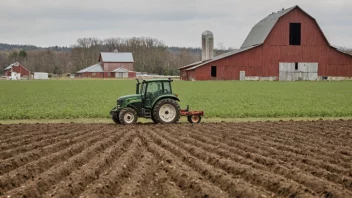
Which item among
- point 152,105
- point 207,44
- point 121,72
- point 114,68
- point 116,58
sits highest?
point 207,44

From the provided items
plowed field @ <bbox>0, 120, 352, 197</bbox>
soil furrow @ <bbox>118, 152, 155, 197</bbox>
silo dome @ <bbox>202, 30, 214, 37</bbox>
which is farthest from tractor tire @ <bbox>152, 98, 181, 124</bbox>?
silo dome @ <bbox>202, 30, 214, 37</bbox>

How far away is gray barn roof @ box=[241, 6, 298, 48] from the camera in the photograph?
64.1 m

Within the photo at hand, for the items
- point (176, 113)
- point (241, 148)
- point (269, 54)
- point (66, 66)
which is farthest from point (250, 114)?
point (66, 66)

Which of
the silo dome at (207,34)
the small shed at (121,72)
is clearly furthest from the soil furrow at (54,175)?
the small shed at (121,72)

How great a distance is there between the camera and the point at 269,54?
64.2 meters

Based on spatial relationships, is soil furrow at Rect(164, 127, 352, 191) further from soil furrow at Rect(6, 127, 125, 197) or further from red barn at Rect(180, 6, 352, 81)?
red barn at Rect(180, 6, 352, 81)

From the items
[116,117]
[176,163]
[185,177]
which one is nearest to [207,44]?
[116,117]

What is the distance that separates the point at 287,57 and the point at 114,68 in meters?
53.4

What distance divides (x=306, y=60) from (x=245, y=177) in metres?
57.5

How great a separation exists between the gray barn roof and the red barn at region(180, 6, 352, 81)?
0.23m

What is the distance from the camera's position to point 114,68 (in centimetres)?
11062

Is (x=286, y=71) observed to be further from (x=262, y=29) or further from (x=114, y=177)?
(x=114, y=177)

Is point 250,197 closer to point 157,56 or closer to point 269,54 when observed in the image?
point 269,54

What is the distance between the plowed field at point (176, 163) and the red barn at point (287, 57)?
47.9m
